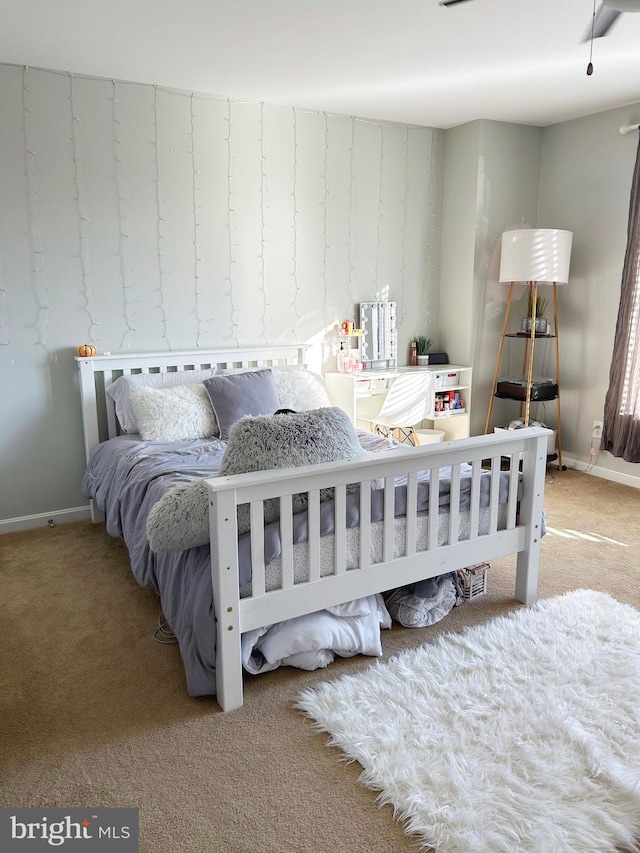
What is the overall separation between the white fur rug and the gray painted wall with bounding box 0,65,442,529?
2.36 metres

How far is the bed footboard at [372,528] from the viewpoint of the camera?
199 centimetres

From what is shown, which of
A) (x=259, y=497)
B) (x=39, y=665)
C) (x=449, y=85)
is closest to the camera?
(x=259, y=497)

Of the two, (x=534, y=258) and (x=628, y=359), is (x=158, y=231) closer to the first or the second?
(x=534, y=258)

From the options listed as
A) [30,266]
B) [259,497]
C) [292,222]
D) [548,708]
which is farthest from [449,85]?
[548,708]

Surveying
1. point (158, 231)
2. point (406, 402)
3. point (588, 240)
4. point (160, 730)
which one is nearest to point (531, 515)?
point (160, 730)

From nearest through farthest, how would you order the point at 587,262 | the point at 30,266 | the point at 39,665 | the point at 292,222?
the point at 39,665, the point at 30,266, the point at 292,222, the point at 587,262

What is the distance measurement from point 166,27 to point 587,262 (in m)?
3.11

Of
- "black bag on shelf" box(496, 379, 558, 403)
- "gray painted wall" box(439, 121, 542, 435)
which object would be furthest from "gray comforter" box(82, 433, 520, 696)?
"gray painted wall" box(439, 121, 542, 435)

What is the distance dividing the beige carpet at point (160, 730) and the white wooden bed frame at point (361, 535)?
0.61 feet

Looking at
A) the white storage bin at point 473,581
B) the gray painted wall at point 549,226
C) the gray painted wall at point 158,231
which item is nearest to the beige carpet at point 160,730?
the white storage bin at point 473,581

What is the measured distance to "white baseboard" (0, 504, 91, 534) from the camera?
142 inches

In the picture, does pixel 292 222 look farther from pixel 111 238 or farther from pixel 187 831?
pixel 187 831

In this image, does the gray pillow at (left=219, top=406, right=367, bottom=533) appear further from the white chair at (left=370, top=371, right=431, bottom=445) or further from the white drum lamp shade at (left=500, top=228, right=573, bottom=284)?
Answer: the white drum lamp shade at (left=500, top=228, right=573, bottom=284)

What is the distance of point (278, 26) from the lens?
9.06 feet
